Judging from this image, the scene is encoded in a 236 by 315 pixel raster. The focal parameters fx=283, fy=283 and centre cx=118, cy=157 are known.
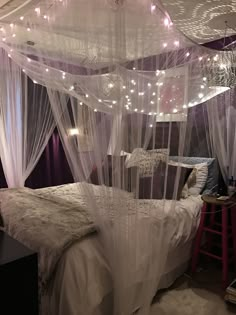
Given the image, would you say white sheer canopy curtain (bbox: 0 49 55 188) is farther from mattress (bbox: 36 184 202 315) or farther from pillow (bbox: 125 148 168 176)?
mattress (bbox: 36 184 202 315)

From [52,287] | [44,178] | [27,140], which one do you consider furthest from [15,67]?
[52,287]

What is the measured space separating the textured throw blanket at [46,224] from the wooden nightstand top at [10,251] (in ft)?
1.22

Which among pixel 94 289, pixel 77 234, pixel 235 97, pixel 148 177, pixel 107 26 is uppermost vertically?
pixel 107 26

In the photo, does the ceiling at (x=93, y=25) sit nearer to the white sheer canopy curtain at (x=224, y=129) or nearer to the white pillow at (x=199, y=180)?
the white sheer canopy curtain at (x=224, y=129)

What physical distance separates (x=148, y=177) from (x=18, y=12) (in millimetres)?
2092

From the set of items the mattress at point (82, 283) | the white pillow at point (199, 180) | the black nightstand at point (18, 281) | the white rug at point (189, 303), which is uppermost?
the white pillow at point (199, 180)

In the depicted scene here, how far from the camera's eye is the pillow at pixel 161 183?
1922 mm

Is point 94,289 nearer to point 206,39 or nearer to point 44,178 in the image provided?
point 44,178

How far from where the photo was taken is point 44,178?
171 inches

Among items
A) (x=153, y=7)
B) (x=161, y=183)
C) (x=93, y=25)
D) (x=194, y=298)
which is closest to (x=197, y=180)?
(x=194, y=298)

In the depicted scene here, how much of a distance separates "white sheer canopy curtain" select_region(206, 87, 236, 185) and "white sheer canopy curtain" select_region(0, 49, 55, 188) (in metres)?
1.80

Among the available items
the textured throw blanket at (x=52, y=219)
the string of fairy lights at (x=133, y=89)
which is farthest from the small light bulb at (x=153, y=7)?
the textured throw blanket at (x=52, y=219)

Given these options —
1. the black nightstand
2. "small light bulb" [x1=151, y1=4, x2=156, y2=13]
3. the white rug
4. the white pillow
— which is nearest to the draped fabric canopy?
"small light bulb" [x1=151, y1=4, x2=156, y2=13]

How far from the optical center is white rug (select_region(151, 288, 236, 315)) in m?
2.30
